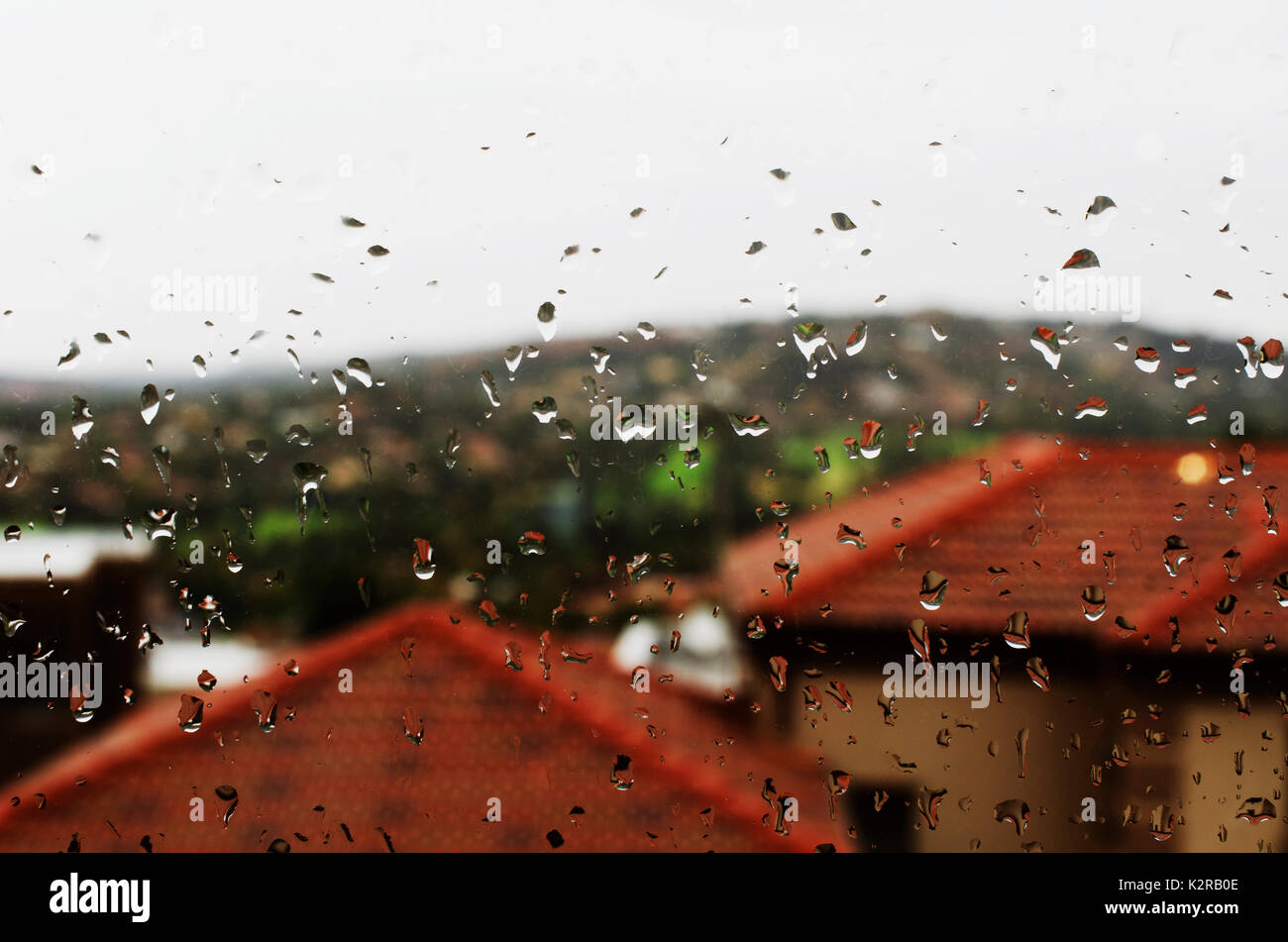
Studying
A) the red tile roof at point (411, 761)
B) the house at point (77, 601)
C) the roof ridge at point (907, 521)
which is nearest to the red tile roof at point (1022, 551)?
the roof ridge at point (907, 521)

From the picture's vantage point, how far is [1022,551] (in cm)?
80

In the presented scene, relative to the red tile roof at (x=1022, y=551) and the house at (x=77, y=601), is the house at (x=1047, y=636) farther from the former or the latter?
the house at (x=77, y=601)

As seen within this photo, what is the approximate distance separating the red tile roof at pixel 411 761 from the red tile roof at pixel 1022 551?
0.17m

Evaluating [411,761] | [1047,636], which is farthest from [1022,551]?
[411,761]

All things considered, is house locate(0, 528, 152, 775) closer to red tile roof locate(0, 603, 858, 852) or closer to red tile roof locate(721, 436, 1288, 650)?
red tile roof locate(0, 603, 858, 852)

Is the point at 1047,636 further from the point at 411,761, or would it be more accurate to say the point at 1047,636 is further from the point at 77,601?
the point at 77,601

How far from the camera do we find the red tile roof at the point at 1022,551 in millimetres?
792

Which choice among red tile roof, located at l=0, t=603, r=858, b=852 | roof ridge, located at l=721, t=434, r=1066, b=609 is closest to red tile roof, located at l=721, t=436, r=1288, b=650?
roof ridge, located at l=721, t=434, r=1066, b=609

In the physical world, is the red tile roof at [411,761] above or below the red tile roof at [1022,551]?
below

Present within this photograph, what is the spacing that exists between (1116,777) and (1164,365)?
1.47 ft

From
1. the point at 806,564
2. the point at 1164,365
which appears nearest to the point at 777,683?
the point at 806,564

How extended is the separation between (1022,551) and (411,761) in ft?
2.30

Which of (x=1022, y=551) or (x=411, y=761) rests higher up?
(x=1022, y=551)
